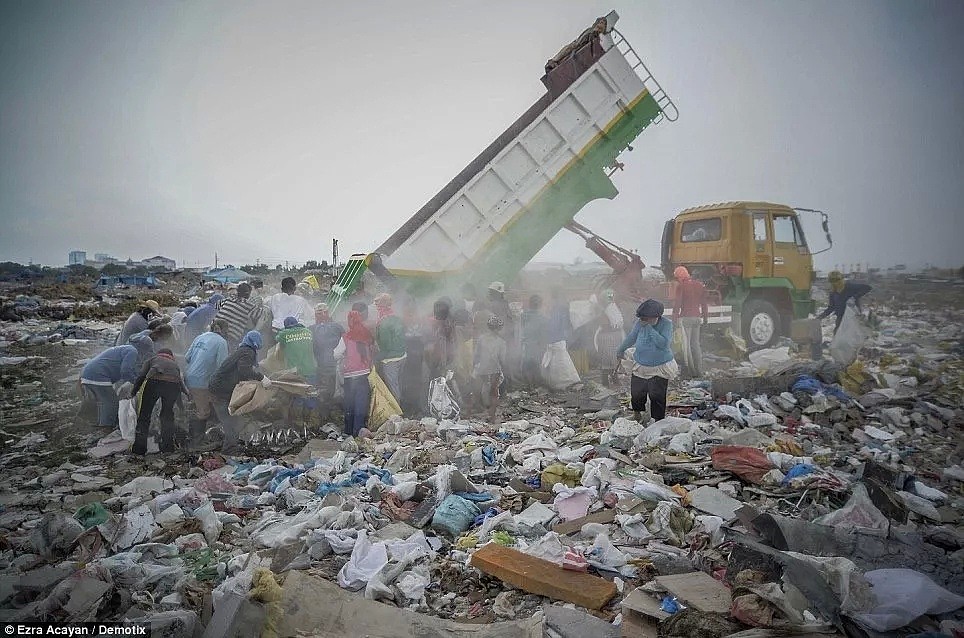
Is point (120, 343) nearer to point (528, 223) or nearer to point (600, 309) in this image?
point (528, 223)

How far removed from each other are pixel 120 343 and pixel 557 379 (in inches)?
229

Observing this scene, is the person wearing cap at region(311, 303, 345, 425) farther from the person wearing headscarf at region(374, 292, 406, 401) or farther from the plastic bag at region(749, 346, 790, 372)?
the plastic bag at region(749, 346, 790, 372)

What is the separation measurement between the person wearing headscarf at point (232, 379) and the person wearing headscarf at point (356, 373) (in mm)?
879

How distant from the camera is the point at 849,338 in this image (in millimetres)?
6516

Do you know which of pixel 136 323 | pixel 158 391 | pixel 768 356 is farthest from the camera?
pixel 768 356

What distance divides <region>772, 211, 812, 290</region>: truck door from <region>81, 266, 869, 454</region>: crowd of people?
1.84 metres

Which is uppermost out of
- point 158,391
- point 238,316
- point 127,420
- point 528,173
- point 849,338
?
point 528,173

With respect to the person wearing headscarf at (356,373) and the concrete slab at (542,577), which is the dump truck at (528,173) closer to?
the person wearing headscarf at (356,373)

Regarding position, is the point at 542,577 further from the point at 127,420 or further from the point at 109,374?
the point at 109,374

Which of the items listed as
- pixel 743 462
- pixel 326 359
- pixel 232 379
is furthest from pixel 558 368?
pixel 232 379

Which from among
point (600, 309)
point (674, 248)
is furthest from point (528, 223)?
point (674, 248)

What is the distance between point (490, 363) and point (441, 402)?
826mm

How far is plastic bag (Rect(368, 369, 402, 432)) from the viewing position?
577 cm

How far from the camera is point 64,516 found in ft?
10.9
